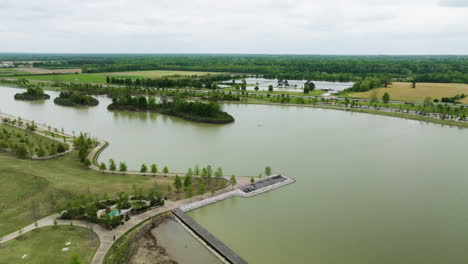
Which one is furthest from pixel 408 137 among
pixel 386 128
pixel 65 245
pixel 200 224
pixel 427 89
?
pixel 427 89

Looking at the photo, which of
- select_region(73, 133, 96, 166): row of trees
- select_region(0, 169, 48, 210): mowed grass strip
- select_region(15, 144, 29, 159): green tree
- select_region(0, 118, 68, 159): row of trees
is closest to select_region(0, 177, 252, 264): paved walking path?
select_region(0, 169, 48, 210): mowed grass strip

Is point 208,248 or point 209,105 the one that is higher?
point 209,105

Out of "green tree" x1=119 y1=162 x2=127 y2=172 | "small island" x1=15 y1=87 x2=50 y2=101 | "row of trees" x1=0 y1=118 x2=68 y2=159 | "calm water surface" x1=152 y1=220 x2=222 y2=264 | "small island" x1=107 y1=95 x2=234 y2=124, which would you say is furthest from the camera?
"small island" x1=15 y1=87 x2=50 y2=101

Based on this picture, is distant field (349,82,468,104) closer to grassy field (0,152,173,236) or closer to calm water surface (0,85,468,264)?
calm water surface (0,85,468,264)

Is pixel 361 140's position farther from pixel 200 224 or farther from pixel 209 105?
pixel 200 224

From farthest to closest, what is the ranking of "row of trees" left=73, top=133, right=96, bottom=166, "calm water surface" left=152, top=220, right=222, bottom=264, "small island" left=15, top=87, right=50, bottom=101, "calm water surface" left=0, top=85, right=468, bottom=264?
1. "small island" left=15, top=87, right=50, bottom=101
2. "row of trees" left=73, top=133, right=96, bottom=166
3. "calm water surface" left=0, top=85, right=468, bottom=264
4. "calm water surface" left=152, top=220, right=222, bottom=264

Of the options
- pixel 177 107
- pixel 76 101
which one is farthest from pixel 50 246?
pixel 76 101
